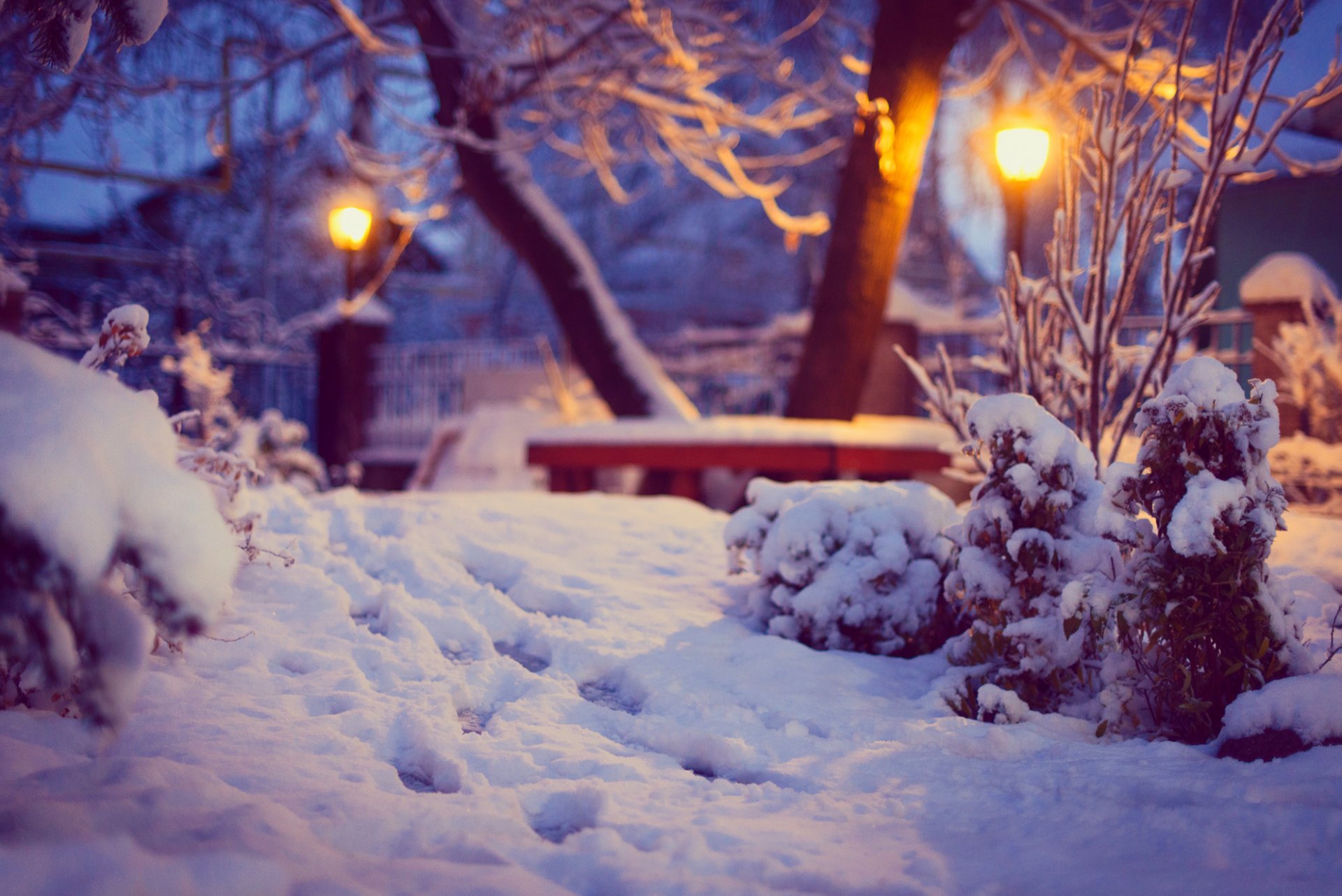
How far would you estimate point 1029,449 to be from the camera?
109 inches

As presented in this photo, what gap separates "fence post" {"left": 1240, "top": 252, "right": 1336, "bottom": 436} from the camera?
7.26 metres

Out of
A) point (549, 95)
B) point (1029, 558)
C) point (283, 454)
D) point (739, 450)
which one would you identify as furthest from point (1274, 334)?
point (283, 454)

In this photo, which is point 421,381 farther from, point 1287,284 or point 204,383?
Result: point 1287,284

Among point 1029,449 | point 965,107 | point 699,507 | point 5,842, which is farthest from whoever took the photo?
point 965,107

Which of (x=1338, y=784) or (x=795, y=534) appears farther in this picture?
(x=795, y=534)

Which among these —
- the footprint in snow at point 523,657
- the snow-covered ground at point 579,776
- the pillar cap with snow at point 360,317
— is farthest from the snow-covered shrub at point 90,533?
the pillar cap with snow at point 360,317

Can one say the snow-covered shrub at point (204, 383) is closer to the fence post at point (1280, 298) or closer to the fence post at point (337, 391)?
the fence post at point (337, 391)

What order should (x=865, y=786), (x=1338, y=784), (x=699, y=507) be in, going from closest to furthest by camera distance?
(x=1338, y=784) < (x=865, y=786) < (x=699, y=507)

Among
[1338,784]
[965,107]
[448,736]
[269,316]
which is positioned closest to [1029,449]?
[1338,784]

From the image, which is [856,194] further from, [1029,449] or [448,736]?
[448,736]

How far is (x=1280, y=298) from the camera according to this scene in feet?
24.3

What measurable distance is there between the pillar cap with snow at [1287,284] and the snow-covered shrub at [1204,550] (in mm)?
6025

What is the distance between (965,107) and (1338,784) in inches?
766

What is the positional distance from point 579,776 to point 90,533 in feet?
4.24
